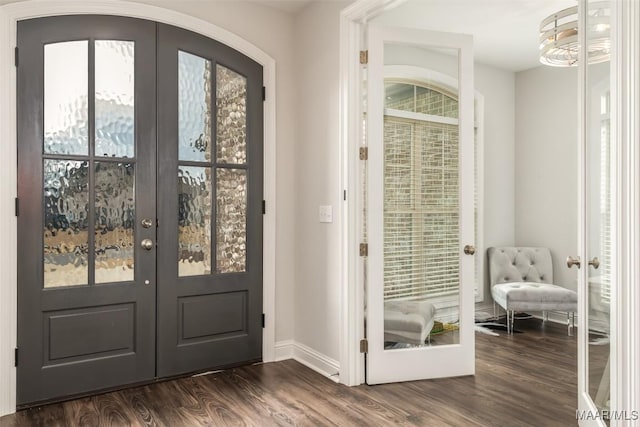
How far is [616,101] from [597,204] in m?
0.54

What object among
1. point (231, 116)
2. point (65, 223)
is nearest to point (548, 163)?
point (231, 116)

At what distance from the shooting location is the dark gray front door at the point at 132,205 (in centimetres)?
285

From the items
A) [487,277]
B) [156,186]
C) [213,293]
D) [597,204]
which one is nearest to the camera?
[597,204]

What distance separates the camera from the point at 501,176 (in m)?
5.45

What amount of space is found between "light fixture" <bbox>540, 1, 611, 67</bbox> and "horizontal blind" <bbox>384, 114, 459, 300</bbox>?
34.1 inches

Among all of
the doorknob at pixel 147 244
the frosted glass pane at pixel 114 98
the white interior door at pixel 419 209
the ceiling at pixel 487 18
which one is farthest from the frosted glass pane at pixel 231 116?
the ceiling at pixel 487 18

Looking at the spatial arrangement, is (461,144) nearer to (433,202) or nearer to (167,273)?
(433,202)

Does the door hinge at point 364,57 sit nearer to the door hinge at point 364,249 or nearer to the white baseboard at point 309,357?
the door hinge at point 364,249

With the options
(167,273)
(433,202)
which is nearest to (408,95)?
(433,202)

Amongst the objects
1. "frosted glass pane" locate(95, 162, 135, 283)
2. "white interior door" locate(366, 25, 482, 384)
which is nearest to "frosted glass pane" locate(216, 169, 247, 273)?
"frosted glass pane" locate(95, 162, 135, 283)

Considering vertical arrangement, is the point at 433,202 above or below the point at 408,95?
below

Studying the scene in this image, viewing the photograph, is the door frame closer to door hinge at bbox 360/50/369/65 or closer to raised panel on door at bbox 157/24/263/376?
raised panel on door at bbox 157/24/263/376

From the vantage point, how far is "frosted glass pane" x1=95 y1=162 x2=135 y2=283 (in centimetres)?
303

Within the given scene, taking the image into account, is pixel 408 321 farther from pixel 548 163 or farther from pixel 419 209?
pixel 548 163
